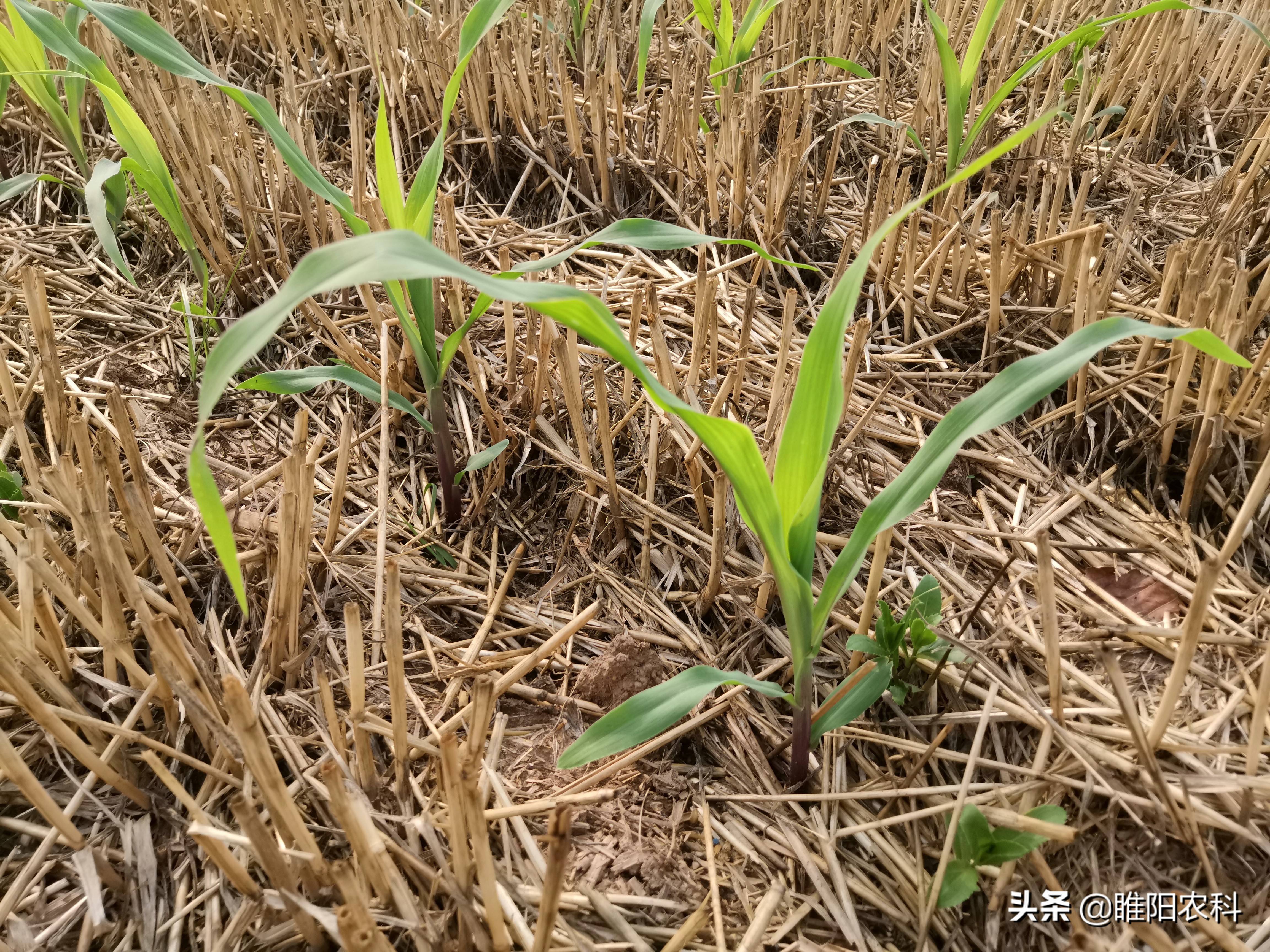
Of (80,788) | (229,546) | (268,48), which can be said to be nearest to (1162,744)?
(229,546)

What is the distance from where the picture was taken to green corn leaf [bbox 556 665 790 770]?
730mm

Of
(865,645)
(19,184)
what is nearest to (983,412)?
(865,645)

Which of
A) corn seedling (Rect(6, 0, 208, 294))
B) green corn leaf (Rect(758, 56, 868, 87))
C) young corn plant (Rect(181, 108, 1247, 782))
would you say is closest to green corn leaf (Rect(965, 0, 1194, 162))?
green corn leaf (Rect(758, 56, 868, 87))

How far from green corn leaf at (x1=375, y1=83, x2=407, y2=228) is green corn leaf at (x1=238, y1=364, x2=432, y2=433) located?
20 cm

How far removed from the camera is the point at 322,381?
1022 millimetres

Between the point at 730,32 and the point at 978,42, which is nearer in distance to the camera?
the point at 978,42

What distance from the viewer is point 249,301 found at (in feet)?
4.59

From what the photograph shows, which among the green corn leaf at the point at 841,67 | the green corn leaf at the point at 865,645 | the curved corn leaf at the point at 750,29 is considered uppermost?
the curved corn leaf at the point at 750,29

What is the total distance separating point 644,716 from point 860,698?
0.22 meters

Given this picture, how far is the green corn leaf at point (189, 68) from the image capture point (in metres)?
0.95

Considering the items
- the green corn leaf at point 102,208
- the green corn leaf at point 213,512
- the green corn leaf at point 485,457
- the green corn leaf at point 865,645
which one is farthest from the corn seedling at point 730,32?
the green corn leaf at point 213,512

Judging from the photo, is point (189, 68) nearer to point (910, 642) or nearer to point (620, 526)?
point (620, 526)

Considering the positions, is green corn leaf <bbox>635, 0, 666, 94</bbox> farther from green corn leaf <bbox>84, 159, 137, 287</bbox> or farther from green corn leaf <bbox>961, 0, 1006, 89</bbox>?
green corn leaf <bbox>84, 159, 137, 287</bbox>

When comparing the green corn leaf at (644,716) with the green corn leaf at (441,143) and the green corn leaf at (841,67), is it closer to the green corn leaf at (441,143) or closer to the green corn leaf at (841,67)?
the green corn leaf at (441,143)
